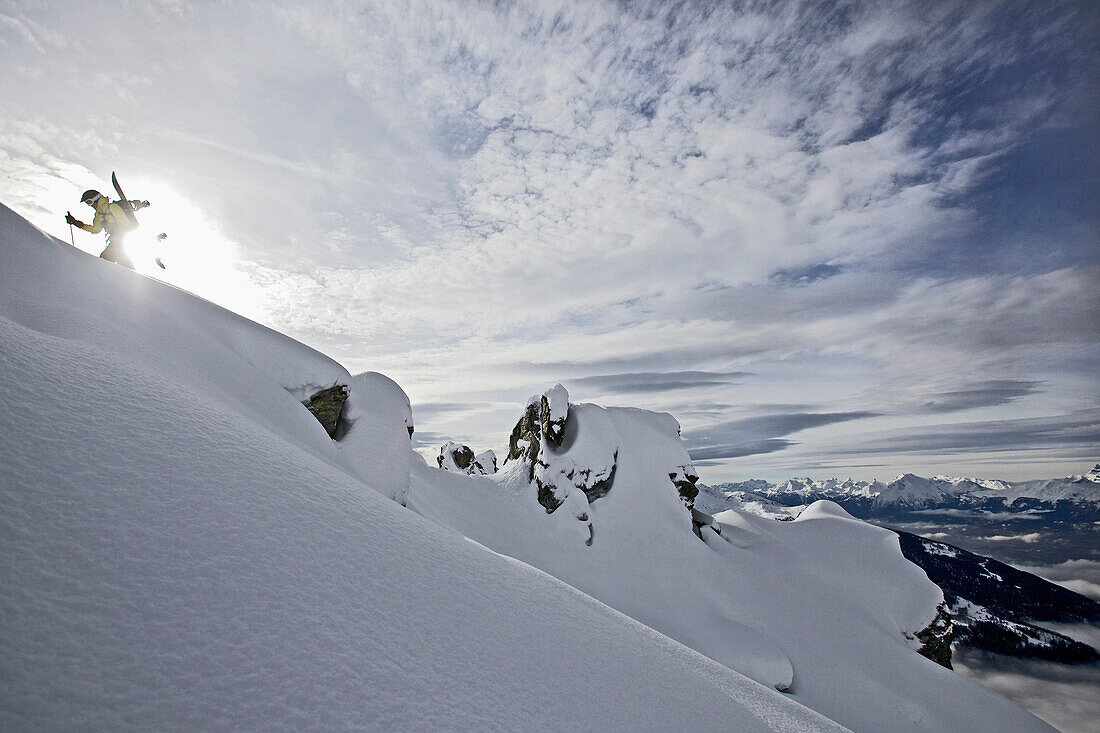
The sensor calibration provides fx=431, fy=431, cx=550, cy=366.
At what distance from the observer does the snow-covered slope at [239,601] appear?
242 centimetres

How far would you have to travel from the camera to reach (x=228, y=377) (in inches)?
370

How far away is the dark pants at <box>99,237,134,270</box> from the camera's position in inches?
662

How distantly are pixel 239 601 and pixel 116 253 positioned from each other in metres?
21.4

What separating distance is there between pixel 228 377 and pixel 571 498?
27.9 m

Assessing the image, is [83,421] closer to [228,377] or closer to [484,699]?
[484,699]

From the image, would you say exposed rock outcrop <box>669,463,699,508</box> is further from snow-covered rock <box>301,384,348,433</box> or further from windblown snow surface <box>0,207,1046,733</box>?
windblown snow surface <box>0,207,1046,733</box>

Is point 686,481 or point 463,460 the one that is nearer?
point 686,481

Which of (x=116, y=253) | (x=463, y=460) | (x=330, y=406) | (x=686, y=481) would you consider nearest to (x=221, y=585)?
(x=330, y=406)

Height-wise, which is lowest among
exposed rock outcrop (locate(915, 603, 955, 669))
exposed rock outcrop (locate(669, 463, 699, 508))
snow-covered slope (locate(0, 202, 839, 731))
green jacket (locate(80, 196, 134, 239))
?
exposed rock outcrop (locate(915, 603, 955, 669))

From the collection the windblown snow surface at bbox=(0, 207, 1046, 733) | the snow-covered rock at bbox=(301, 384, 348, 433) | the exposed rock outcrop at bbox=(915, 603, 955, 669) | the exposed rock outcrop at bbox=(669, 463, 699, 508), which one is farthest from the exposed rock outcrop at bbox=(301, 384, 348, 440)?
the exposed rock outcrop at bbox=(915, 603, 955, 669)

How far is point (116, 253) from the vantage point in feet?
56.1

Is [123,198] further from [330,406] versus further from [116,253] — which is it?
[330,406]

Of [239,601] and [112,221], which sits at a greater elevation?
[112,221]

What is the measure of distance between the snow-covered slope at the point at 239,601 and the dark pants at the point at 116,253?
13.4 metres
